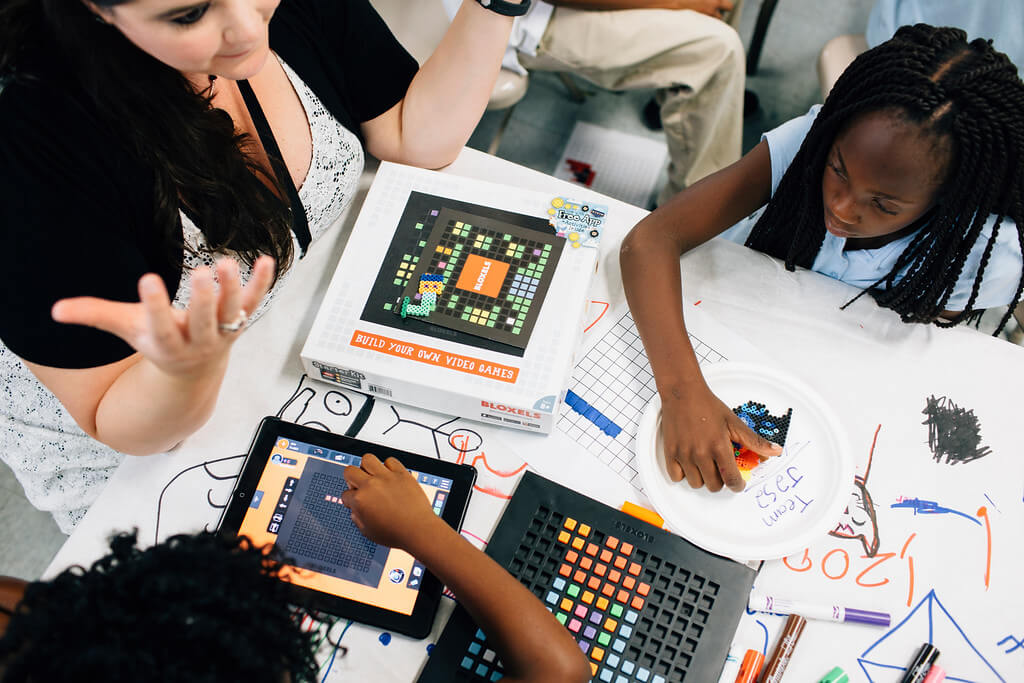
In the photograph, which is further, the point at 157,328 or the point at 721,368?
the point at 721,368

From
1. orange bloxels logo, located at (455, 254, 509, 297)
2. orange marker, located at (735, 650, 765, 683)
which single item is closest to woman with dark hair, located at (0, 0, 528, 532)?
orange bloxels logo, located at (455, 254, 509, 297)

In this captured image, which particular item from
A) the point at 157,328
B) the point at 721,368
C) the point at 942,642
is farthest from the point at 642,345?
the point at 157,328

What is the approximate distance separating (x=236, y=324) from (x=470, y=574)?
0.34 metres

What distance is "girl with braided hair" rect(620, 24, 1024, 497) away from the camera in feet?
2.45

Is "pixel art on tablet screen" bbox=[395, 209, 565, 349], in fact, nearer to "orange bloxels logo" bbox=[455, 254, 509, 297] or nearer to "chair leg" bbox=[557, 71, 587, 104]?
"orange bloxels logo" bbox=[455, 254, 509, 297]

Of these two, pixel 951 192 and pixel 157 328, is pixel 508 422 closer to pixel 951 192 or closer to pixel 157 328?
pixel 157 328

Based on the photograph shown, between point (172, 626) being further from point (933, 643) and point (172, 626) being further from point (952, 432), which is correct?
point (952, 432)

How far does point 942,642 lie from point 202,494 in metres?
0.83

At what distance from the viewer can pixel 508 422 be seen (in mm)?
825

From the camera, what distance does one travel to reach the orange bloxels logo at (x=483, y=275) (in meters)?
0.85

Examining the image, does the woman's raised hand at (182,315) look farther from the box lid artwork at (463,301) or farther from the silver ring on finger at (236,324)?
the box lid artwork at (463,301)

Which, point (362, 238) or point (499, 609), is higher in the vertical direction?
point (362, 238)

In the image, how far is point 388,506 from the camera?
0.73m

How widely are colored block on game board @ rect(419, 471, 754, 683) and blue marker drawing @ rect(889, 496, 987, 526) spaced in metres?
0.21
